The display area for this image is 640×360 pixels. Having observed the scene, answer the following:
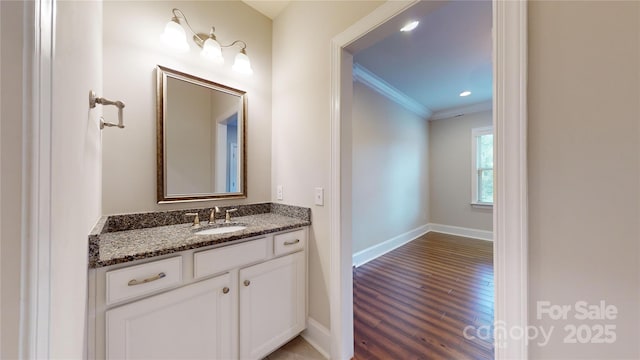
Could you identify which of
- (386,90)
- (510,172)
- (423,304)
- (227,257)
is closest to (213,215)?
(227,257)

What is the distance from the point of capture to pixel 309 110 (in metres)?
1.65

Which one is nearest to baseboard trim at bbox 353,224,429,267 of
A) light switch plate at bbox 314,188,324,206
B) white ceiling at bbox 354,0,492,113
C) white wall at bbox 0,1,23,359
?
light switch plate at bbox 314,188,324,206

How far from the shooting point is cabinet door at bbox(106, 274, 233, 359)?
0.94 metres

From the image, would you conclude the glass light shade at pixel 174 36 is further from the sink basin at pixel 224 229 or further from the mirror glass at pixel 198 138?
Answer: the sink basin at pixel 224 229

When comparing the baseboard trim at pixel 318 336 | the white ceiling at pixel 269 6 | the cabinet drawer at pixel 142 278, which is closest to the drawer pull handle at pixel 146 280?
the cabinet drawer at pixel 142 278

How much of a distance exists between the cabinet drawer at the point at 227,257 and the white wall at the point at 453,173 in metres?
4.43

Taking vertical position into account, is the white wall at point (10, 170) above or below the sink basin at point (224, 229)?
above

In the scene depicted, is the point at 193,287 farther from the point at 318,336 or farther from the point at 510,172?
the point at 510,172

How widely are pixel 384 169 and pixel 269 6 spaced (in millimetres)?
2517

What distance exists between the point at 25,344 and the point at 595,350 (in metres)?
1.37

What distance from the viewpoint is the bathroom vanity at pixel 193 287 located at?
0.93 m

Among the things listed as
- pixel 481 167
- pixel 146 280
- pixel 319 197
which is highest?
pixel 481 167

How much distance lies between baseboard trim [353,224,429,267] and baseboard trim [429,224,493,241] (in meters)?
0.45

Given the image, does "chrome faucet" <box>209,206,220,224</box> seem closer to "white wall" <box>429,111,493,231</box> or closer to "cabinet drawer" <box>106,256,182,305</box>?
"cabinet drawer" <box>106,256,182,305</box>
